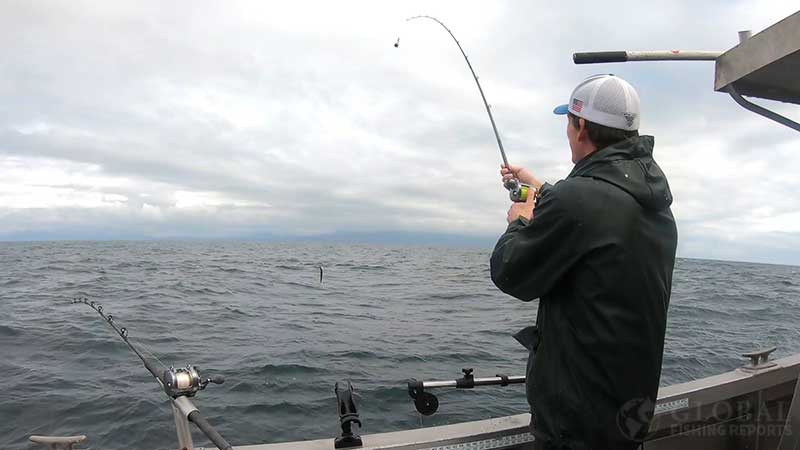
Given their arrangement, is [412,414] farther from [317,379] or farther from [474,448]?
[474,448]

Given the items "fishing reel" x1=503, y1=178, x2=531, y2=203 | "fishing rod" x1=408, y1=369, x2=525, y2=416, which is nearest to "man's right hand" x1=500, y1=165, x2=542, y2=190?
"fishing reel" x1=503, y1=178, x2=531, y2=203

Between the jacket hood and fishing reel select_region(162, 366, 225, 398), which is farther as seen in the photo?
fishing reel select_region(162, 366, 225, 398)

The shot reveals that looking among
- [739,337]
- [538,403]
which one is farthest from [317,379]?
[739,337]

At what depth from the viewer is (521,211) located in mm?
1989

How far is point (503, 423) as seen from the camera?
2.86 meters

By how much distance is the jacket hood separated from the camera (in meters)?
1.66

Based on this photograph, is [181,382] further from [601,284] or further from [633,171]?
[633,171]

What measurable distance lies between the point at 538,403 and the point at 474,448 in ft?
3.43

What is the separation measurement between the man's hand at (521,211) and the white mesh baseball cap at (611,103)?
1.25ft

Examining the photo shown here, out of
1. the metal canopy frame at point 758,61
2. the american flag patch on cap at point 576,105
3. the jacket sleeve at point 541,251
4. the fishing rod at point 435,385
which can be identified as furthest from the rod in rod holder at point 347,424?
the metal canopy frame at point 758,61

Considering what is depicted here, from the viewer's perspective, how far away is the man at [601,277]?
5.37 ft

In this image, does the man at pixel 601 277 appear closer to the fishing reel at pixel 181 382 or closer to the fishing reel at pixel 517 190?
the fishing reel at pixel 517 190

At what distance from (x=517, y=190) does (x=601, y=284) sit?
715 mm

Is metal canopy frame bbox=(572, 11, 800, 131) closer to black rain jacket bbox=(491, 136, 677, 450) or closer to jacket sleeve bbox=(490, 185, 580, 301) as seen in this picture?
black rain jacket bbox=(491, 136, 677, 450)
